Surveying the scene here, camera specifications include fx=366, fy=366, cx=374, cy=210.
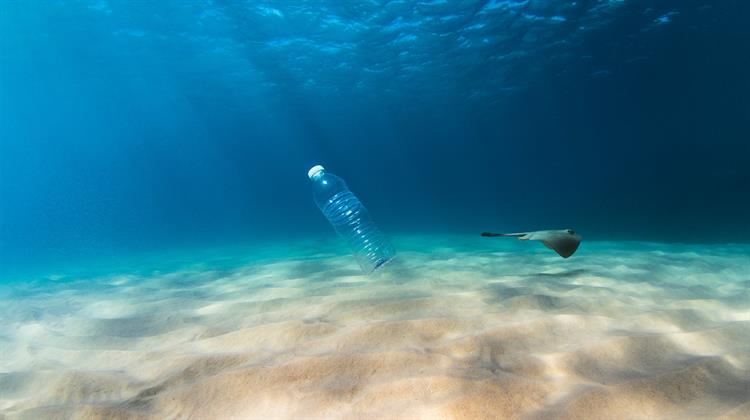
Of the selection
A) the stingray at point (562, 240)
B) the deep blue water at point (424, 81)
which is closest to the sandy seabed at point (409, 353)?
the stingray at point (562, 240)

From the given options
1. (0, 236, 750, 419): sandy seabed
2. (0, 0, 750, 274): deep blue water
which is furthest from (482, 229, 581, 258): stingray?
(0, 0, 750, 274): deep blue water

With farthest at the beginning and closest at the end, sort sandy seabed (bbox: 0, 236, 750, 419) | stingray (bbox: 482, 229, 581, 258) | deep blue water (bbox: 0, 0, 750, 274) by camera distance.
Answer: deep blue water (bbox: 0, 0, 750, 274)
stingray (bbox: 482, 229, 581, 258)
sandy seabed (bbox: 0, 236, 750, 419)

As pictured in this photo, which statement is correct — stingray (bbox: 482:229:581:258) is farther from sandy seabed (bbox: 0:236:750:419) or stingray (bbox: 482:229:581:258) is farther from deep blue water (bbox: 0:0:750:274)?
deep blue water (bbox: 0:0:750:274)

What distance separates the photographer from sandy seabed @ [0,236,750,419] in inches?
67.7

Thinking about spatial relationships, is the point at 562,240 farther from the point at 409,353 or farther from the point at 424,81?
the point at 424,81

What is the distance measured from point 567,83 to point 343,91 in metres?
16.6

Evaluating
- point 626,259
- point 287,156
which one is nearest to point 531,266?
point 626,259

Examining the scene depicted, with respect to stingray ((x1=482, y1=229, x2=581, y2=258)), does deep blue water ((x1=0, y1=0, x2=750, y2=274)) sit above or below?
above

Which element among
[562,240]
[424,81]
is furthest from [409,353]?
[424,81]

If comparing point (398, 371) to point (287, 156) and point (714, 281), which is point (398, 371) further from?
point (287, 156)

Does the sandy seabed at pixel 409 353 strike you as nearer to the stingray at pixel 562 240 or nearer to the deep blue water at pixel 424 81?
the stingray at pixel 562 240

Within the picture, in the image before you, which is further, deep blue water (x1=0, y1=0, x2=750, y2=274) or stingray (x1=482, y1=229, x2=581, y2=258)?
deep blue water (x1=0, y1=0, x2=750, y2=274)

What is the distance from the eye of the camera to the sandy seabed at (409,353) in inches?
67.7

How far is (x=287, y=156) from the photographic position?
8225 centimetres
